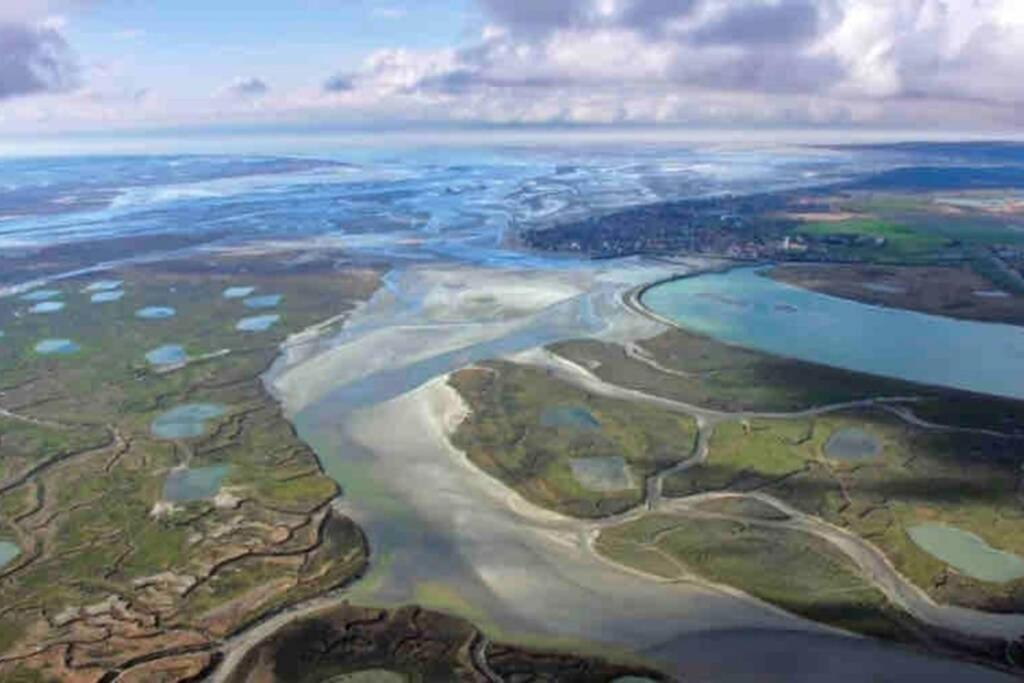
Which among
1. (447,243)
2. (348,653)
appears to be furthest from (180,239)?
(348,653)

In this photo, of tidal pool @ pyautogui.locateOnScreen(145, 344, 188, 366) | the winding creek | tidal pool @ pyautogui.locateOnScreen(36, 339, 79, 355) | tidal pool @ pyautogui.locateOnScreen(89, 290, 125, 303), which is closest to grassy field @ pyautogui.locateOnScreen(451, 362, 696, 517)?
the winding creek

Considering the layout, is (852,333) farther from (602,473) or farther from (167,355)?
(167,355)

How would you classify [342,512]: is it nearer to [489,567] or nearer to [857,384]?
[489,567]

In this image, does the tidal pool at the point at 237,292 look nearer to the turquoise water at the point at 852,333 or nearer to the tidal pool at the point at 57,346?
the tidal pool at the point at 57,346

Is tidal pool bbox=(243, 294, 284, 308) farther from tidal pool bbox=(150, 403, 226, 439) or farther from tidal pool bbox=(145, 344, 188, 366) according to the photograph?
tidal pool bbox=(150, 403, 226, 439)

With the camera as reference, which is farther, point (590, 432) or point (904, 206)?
point (904, 206)

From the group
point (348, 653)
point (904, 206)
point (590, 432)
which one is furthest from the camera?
point (904, 206)

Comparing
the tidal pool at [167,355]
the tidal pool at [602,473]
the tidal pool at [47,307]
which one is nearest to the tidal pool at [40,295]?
the tidal pool at [47,307]
